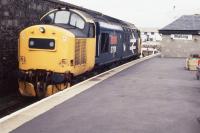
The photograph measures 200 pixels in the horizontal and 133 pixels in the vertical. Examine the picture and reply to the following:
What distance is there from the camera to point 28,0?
15.6 meters

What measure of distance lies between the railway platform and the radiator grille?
111 centimetres

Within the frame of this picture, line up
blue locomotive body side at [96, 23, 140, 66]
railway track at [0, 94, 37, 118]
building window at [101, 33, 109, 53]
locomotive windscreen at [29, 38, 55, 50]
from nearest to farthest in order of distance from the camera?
railway track at [0, 94, 37, 118]
locomotive windscreen at [29, 38, 55, 50]
blue locomotive body side at [96, 23, 140, 66]
building window at [101, 33, 109, 53]

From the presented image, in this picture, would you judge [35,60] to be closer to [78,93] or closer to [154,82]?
[78,93]

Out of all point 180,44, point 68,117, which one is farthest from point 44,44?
point 180,44

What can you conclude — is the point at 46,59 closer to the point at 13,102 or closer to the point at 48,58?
the point at 48,58

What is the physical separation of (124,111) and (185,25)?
1050 inches

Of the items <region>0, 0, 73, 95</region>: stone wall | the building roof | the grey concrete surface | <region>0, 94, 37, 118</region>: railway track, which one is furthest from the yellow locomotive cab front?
the building roof

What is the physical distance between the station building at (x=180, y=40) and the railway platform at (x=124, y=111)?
65.9 ft

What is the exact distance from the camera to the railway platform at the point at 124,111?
774cm

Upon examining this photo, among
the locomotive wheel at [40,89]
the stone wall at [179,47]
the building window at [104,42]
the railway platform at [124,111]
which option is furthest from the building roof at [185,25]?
the locomotive wheel at [40,89]

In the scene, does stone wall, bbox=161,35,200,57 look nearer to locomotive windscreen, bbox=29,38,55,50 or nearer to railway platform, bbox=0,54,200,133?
railway platform, bbox=0,54,200,133

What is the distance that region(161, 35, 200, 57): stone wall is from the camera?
110 ft

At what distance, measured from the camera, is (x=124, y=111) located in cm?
938

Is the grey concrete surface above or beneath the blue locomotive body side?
beneath
